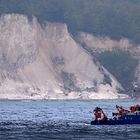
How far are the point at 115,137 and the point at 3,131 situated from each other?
16709mm

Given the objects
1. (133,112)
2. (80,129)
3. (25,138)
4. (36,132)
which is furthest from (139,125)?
(25,138)

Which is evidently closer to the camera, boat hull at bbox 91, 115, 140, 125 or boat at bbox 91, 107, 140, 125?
boat at bbox 91, 107, 140, 125

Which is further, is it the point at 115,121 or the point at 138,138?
the point at 115,121

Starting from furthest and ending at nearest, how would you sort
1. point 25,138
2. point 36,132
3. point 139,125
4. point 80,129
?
point 139,125 < point 80,129 < point 36,132 < point 25,138

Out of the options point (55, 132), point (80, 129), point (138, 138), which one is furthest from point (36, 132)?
point (138, 138)

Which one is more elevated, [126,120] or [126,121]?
[126,120]

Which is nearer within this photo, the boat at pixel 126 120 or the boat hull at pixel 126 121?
the boat at pixel 126 120

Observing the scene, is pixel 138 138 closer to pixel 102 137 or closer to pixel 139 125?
pixel 102 137

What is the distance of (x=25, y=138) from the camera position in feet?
263

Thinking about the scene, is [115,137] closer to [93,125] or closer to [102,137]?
[102,137]

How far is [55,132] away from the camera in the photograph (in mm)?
91188

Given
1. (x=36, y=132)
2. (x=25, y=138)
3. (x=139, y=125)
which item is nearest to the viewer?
(x=25, y=138)

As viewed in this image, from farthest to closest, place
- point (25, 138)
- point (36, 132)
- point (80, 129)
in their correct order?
point (80, 129)
point (36, 132)
point (25, 138)

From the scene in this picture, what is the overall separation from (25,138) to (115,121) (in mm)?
28585
